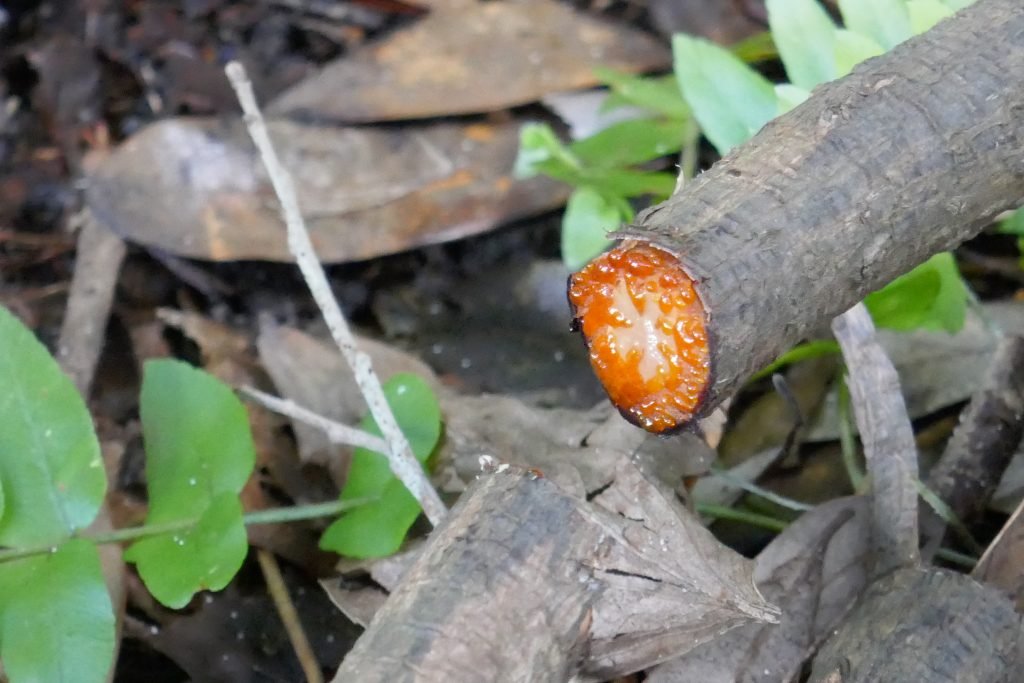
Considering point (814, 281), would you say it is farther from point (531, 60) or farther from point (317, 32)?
point (317, 32)

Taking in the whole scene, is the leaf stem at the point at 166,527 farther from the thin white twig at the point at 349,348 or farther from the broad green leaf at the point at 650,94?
the broad green leaf at the point at 650,94

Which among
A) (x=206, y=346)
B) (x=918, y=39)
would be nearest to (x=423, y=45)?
(x=206, y=346)

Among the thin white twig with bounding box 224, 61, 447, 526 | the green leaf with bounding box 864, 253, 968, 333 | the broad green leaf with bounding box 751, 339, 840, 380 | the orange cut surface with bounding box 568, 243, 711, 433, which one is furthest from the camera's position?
the broad green leaf with bounding box 751, 339, 840, 380

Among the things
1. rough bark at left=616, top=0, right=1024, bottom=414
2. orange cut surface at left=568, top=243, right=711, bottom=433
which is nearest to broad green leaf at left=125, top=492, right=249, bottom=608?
orange cut surface at left=568, top=243, right=711, bottom=433

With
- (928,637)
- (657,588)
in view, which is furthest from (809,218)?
(928,637)

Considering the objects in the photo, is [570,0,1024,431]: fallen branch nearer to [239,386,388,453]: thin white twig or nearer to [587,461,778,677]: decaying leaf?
[587,461,778,677]: decaying leaf
